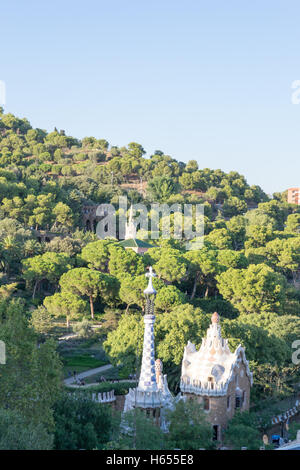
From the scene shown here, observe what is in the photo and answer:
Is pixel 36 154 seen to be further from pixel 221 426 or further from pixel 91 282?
pixel 221 426

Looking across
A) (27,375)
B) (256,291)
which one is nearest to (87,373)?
(27,375)

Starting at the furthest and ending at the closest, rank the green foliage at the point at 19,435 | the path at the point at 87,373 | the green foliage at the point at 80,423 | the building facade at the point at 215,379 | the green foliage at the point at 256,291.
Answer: the green foliage at the point at 256,291, the path at the point at 87,373, the building facade at the point at 215,379, the green foliage at the point at 80,423, the green foliage at the point at 19,435

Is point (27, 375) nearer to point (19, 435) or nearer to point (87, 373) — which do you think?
point (19, 435)

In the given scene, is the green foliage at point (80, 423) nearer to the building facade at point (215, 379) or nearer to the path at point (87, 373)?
the building facade at point (215, 379)

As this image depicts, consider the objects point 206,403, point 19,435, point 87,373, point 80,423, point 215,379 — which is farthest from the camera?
point 87,373

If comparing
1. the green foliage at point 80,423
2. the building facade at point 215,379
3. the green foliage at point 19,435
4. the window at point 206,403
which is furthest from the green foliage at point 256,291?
the green foliage at point 19,435

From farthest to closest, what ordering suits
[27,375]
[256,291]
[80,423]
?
[256,291] < [80,423] < [27,375]

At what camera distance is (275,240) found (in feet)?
243

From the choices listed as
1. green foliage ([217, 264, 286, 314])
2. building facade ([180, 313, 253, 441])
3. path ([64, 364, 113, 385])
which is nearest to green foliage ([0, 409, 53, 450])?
building facade ([180, 313, 253, 441])

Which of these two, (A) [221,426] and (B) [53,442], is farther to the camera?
(A) [221,426]

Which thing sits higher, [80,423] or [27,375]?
[27,375]

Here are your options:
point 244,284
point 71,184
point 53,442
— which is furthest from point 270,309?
point 71,184

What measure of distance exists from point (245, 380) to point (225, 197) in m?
80.8
